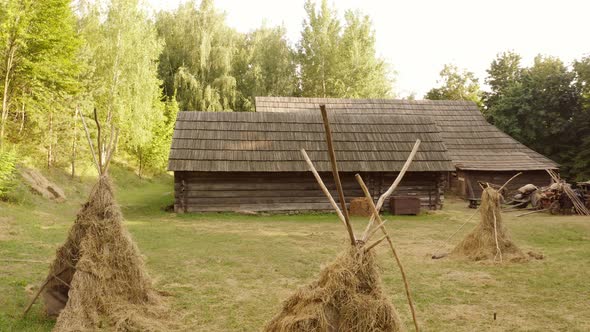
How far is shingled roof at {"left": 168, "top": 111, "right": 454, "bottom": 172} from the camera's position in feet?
55.9

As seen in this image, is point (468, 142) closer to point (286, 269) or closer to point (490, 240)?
point (490, 240)

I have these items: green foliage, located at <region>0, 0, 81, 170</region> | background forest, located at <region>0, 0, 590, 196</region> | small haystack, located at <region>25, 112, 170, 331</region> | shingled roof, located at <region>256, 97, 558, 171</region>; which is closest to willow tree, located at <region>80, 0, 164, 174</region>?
background forest, located at <region>0, 0, 590, 196</region>

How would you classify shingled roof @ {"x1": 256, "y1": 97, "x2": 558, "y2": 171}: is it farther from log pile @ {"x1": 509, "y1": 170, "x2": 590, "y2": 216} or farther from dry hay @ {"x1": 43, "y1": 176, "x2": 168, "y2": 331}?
dry hay @ {"x1": 43, "y1": 176, "x2": 168, "y2": 331}

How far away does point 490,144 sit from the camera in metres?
26.4

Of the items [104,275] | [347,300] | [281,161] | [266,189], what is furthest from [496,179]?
[104,275]

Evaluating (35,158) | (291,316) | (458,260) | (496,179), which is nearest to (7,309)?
(291,316)

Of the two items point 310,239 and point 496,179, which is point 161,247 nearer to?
point 310,239

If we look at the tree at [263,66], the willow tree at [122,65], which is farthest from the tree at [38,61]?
the tree at [263,66]

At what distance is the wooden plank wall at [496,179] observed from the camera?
76.5 ft

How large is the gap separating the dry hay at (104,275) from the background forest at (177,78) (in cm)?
205

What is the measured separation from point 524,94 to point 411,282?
26.6 metres

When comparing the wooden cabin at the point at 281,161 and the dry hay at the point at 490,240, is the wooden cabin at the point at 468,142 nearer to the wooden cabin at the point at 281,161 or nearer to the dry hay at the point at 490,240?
the wooden cabin at the point at 281,161

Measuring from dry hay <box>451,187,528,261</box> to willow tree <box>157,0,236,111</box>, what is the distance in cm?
2847

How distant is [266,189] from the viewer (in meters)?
17.4
